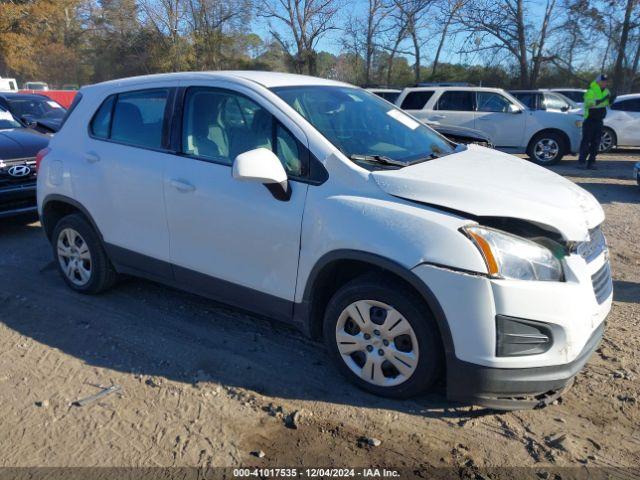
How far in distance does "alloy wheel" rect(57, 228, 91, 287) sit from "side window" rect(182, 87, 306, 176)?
1488 millimetres

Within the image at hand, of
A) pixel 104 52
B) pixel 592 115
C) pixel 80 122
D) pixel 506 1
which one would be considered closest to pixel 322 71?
pixel 506 1

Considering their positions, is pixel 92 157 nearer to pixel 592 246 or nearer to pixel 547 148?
pixel 592 246

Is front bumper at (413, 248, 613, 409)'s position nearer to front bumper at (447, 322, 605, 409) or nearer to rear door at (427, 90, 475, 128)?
front bumper at (447, 322, 605, 409)

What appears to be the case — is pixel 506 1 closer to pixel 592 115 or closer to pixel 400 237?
pixel 592 115

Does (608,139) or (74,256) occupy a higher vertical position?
(608,139)

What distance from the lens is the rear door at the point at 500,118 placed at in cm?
1198

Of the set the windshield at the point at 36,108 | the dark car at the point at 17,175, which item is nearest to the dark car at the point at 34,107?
the windshield at the point at 36,108

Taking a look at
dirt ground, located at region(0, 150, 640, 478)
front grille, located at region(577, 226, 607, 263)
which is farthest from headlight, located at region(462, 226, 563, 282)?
dirt ground, located at region(0, 150, 640, 478)

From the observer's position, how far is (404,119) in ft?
13.4

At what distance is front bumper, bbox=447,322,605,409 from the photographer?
2.69 meters

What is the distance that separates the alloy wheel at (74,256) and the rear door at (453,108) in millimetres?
9525

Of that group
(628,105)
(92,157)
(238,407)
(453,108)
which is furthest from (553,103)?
(238,407)

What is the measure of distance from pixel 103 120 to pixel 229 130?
54.3 inches

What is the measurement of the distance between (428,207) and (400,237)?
0.23 meters
